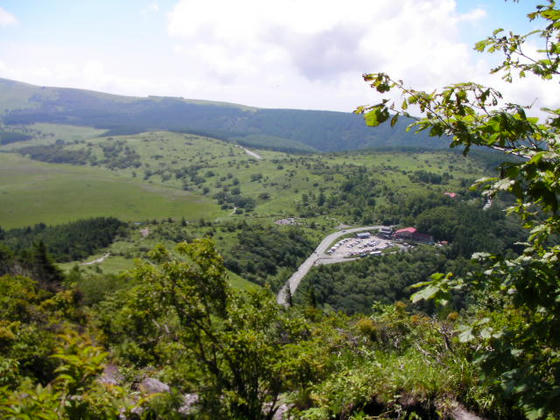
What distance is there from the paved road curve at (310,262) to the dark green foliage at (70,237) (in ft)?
212

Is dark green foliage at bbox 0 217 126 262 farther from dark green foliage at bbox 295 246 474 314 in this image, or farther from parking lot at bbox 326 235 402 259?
parking lot at bbox 326 235 402 259

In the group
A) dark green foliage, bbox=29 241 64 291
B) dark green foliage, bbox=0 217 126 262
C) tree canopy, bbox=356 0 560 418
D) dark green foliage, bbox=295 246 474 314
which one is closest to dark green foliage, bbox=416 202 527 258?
dark green foliage, bbox=295 246 474 314

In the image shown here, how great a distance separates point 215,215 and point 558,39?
18884 centimetres

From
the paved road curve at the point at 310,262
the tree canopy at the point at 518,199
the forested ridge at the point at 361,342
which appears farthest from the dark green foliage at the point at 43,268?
the paved road curve at the point at 310,262

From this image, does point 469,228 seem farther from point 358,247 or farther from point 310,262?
point 310,262

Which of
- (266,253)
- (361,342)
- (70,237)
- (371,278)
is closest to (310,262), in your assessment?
(266,253)

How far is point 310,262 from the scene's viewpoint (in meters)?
139

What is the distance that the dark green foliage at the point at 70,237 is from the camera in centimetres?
11256

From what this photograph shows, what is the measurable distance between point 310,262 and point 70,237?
8928 cm

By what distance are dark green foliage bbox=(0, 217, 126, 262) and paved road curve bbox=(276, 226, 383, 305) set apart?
64.6 metres

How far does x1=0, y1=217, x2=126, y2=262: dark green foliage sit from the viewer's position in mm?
112562

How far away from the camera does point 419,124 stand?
3.23m

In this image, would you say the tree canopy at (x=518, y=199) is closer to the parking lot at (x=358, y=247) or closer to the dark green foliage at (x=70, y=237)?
the dark green foliage at (x=70, y=237)

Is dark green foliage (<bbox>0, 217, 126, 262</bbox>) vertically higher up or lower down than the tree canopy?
lower down
